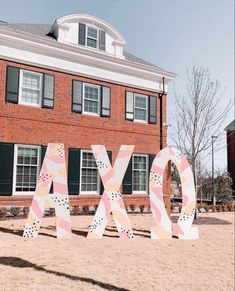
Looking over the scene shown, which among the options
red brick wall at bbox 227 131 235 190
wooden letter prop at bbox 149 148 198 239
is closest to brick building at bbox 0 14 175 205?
wooden letter prop at bbox 149 148 198 239

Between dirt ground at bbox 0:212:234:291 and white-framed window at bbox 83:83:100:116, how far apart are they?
25.4 ft

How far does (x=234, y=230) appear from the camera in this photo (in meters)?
11.0

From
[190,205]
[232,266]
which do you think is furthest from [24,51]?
[232,266]

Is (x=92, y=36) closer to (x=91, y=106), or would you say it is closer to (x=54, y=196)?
(x=91, y=106)

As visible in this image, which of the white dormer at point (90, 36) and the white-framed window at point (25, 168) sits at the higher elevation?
the white dormer at point (90, 36)

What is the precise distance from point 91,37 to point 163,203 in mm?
10328

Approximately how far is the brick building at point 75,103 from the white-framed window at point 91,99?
0.16 ft

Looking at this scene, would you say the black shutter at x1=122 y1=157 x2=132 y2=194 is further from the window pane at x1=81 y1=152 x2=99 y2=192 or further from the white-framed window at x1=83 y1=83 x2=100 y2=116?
the white-framed window at x1=83 y1=83 x2=100 y2=116

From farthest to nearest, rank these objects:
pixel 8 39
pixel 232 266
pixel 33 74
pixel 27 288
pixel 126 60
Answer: pixel 126 60 → pixel 33 74 → pixel 8 39 → pixel 232 266 → pixel 27 288

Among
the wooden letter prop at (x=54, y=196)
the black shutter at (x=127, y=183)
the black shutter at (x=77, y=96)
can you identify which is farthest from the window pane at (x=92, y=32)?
the wooden letter prop at (x=54, y=196)

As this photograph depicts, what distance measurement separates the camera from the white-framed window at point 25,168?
13227mm

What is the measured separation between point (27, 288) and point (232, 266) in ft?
13.1

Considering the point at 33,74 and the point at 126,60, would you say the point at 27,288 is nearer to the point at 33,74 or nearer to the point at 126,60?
the point at 33,74

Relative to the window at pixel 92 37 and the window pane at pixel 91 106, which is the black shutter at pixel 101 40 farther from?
the window pane at pixel 91 106
